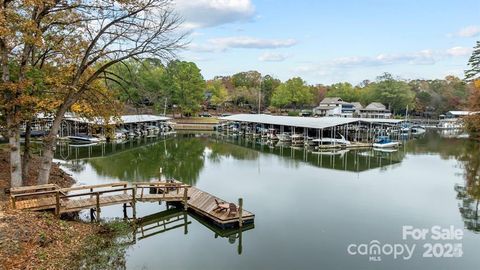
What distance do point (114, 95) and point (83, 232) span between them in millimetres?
5363

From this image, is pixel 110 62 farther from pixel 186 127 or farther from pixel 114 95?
pixel 186 127

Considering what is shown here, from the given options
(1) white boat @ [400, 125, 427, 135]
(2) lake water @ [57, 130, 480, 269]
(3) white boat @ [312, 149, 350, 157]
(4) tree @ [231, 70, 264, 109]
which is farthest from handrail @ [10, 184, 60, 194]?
(4) tree @ [231, 70, 264, 109]

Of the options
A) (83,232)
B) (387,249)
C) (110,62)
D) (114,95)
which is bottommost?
(387,249)

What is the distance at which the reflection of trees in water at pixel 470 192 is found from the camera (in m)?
14.6

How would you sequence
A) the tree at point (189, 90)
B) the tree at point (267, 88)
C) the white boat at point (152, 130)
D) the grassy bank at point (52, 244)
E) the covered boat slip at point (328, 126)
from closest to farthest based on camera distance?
1. the grassy bank at point (52, 244)
2. the covered boat slip at point (328, 126)
3. the white boat at point (152, 130)
4. the tree at point (189, 90)
5. the tree at point (267, 88)

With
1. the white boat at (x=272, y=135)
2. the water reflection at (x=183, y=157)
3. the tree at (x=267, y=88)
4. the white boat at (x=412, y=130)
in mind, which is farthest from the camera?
the tree at (x=267, y=88)

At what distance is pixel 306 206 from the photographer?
15.9m

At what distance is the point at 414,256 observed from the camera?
1084 cm

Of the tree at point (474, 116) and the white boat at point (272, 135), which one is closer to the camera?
the white boat at point (272, 135)

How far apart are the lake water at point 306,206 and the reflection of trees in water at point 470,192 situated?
0.05 meters

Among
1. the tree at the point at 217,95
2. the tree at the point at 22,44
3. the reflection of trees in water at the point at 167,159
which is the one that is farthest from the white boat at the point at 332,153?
the tree at the point at 217,95

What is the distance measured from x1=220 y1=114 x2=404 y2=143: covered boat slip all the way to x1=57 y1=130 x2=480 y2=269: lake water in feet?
21.7

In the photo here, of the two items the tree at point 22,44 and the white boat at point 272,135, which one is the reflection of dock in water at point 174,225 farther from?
the white boat at point 272,135

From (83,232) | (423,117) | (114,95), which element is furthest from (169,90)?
(423,117)
